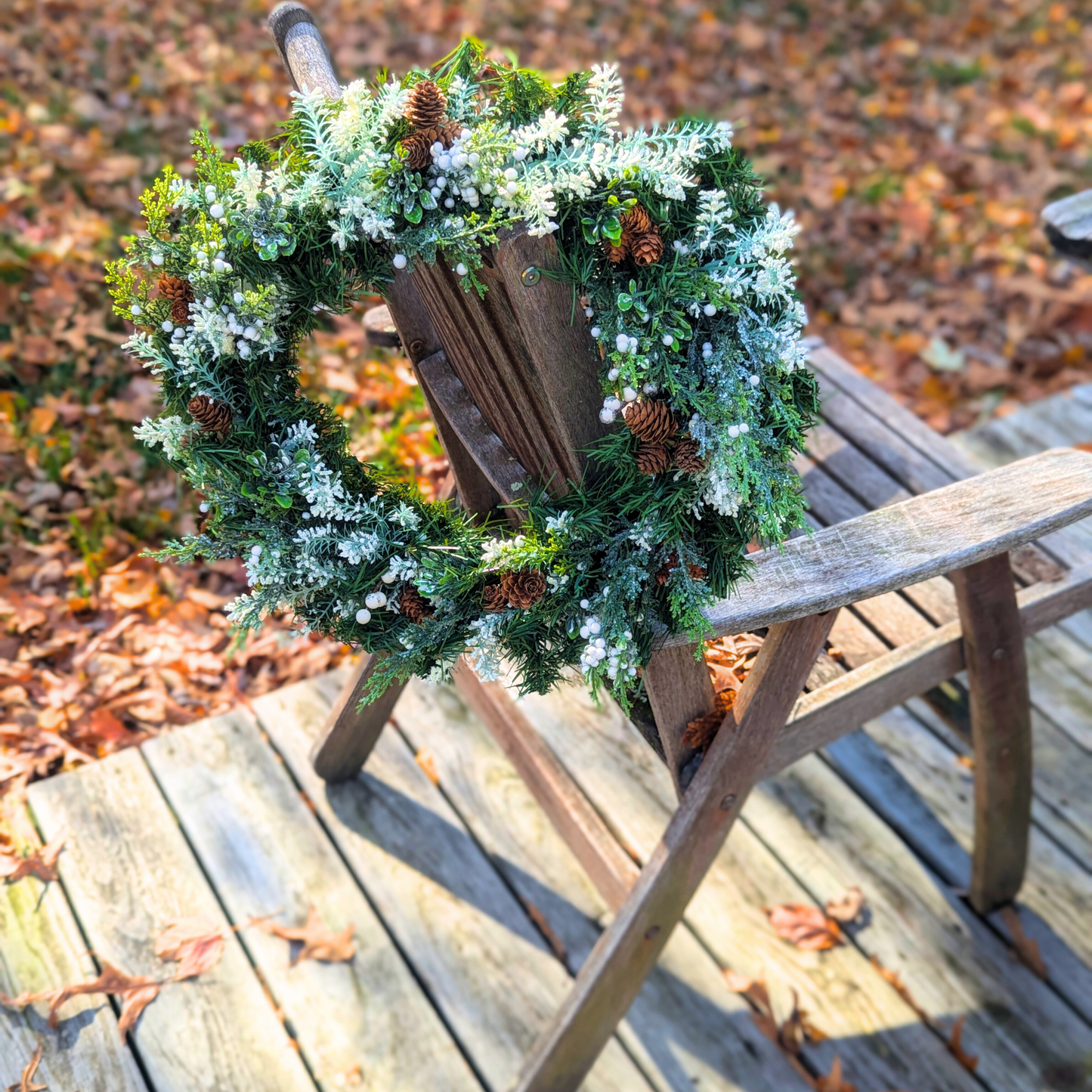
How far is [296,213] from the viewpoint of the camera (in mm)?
1189

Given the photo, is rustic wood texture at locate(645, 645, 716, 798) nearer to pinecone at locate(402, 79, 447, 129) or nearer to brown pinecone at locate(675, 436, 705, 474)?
brown pinecone at locate(675, 436, 705, 474)

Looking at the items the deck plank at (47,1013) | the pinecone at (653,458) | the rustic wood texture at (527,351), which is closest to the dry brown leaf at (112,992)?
the deck plank at (47,1013)

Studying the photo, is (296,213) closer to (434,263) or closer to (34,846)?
(434,263)

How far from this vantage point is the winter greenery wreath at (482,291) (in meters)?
1.15

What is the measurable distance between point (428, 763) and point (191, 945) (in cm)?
63

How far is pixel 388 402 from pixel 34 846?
151cm

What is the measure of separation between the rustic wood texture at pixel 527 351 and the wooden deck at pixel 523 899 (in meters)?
0.80

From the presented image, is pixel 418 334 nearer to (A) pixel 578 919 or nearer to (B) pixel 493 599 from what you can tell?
(B) pixel 493 599

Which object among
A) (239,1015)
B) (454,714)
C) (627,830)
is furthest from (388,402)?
(239,1015)

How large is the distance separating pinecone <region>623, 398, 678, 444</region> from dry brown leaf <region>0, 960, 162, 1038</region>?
150 centimetres

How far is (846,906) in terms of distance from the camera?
2215mm

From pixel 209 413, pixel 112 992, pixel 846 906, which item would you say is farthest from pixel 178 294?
pixel 846 906

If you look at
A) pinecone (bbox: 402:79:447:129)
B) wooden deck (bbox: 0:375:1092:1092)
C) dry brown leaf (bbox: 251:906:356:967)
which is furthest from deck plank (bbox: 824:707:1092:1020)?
pinecone (bbox: 402:79:447:129)

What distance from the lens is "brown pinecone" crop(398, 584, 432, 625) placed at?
4.41 feet
